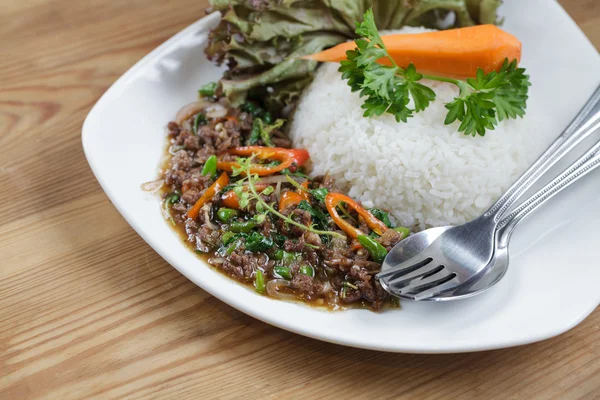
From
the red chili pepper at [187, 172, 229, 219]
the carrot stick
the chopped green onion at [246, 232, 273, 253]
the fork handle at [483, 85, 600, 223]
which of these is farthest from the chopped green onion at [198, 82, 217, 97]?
the fork handle at [483, 85, 600, 223]

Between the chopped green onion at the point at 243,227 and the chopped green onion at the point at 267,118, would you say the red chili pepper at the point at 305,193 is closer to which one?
the chopped green onion at the point at 243,227

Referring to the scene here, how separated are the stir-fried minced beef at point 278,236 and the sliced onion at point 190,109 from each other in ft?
1.35

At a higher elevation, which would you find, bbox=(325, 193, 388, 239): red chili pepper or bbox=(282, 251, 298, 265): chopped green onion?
bbox=(325, 193, 388, 239): red chili pepper

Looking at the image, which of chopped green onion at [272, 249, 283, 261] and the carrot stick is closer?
chopped green onion at [272, 249, 283, 261]

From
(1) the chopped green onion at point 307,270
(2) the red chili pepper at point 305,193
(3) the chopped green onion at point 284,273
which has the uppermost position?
(2) the red chili pepper at point 305,193

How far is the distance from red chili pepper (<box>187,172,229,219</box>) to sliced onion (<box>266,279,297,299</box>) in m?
0.65

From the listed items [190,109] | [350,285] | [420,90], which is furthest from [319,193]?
[190,109]

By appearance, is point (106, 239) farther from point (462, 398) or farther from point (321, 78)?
point (462, 398)

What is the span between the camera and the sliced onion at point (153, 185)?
3656 millimetres

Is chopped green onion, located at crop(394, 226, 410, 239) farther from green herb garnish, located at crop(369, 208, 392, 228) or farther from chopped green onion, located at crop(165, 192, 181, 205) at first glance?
chopped green onion, located at crop(165, 192, 181, 205)

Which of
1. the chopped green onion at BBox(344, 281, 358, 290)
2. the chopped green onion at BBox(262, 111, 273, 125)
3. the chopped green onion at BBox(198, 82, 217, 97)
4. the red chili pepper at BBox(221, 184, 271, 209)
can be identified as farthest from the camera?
the chopped green onion at BBox(198, 82, 217, 97)

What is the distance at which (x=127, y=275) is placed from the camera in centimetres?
340

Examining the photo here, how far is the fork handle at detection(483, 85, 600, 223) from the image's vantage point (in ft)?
11.0

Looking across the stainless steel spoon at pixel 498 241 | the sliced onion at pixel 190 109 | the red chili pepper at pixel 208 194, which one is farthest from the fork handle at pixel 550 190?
the sliced onion at pixel 190 109
